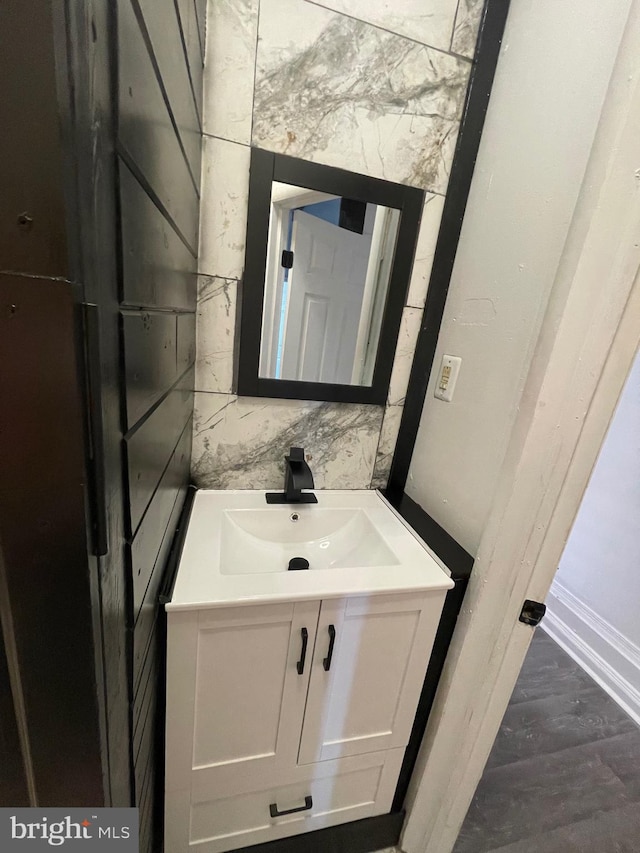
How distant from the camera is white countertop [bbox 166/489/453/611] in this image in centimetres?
76

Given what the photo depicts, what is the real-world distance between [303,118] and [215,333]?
1.87ft

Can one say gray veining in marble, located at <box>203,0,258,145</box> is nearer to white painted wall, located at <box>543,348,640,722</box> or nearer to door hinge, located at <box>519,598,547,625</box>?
door hinge, located at <box>519,598,547,625</box>

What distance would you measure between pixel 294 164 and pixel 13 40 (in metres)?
0.81

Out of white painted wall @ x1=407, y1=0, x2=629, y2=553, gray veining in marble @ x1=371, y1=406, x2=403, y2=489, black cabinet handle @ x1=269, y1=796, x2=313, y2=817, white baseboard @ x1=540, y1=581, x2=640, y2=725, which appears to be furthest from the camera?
white baseboard @ x1=540, y1=581, x2=640, y2=725

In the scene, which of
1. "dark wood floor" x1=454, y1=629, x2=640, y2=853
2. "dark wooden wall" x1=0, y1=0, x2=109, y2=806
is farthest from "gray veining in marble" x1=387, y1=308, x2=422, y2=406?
"dark wood floor" x1=454, y1=629, x2=640, y2=853

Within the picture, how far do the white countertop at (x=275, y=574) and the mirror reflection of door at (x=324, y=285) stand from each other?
1.33ft

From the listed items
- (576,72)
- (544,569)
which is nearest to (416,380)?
(544,569)

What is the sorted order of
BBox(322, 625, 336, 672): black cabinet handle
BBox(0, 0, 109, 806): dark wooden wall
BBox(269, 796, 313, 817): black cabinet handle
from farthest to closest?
BBox(269, 796, 313, 817): black cabinet handle → BBox(322, 625, 336, 672): black cabinet handle → BBox(0, 0, 109, 806): dark wooden wall

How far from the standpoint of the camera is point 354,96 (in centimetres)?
95

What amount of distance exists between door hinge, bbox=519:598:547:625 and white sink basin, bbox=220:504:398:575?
0.30 meters

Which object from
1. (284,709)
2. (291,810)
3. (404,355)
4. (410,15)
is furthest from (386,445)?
(410,15)

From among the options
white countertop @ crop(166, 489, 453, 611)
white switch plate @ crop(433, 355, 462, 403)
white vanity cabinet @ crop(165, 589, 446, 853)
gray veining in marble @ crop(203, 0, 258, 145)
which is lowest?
white vanity cabinet @ crop(165, 589, 446, 853)

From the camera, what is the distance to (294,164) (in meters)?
0.95

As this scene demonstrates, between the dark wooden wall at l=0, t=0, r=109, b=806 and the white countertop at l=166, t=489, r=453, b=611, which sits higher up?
the dark wooden wall at l=0, t=0, r=109, b=806
